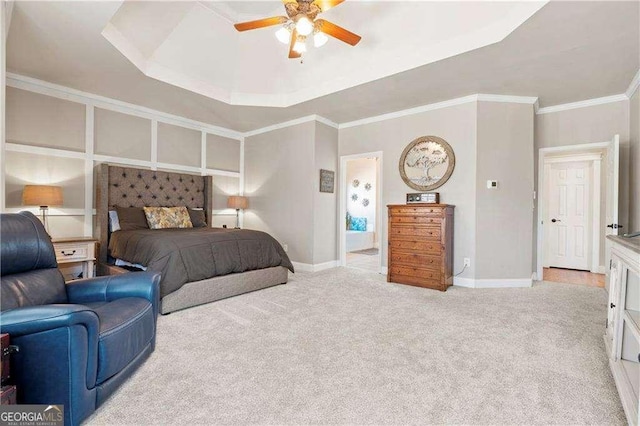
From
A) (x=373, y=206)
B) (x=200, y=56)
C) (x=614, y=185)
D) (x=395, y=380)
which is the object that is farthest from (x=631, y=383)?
(x=373, y=206)

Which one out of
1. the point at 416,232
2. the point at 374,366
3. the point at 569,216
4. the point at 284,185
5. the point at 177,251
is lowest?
the point at 374,366

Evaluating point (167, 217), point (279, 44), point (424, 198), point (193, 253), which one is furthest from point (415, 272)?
point (167, 217)

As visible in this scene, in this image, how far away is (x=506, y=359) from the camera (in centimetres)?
200

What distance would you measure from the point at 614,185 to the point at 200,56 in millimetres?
5181

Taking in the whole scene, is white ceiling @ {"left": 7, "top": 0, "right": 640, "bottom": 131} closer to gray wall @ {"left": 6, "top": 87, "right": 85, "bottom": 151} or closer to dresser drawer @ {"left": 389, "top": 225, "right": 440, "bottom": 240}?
gray wall @ {"left": 6, "top": 87, "right": 85, "bottom": 151}

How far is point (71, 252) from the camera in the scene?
3.37m

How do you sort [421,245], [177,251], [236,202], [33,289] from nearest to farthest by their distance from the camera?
[33,289] → [177,251] → [421,245] → [236,202]

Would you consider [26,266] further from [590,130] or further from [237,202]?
[590,130]

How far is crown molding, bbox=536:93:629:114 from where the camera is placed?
3.79 meters

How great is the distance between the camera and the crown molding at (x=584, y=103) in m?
3.79

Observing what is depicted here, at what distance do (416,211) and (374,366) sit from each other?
241cm

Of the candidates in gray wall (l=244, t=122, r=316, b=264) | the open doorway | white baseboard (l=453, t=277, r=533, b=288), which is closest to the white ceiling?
gray wall (l=244, t=122, r=316, b=264)

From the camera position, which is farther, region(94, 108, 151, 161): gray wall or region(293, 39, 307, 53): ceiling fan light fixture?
region(94, 108, 151, 161): gray wall

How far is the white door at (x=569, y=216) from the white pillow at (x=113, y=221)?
683 centimetres
